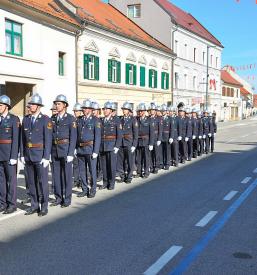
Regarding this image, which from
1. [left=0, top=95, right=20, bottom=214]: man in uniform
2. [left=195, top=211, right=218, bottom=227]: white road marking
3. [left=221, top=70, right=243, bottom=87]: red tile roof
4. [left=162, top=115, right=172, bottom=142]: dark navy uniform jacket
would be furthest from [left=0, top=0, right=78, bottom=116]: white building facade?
[left=221, top=70, right=243, bottom=87]: red tile roof

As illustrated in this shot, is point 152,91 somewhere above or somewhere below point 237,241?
above

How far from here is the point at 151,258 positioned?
4.70 meters

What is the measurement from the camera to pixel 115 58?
29.3 m

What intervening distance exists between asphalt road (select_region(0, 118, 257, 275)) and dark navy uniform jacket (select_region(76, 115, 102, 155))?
94 cm

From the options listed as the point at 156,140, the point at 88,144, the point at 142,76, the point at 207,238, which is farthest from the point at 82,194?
the point at 142,76

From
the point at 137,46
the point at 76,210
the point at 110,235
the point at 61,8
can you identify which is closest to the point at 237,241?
the point at 110,235

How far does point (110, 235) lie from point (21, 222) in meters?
1.51

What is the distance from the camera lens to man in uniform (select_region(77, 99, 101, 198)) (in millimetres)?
8109

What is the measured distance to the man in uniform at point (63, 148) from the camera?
23.9 ft

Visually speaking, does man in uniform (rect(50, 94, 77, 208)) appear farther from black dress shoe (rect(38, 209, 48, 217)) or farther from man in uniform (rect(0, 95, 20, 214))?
man in uniform (rect(0, 95, 20, 214))

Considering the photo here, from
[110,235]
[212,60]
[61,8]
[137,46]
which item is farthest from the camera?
Answer: [212,60]

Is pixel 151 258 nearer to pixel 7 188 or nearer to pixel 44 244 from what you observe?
pixel 44 244

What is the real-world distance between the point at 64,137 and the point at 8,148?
0.99 m

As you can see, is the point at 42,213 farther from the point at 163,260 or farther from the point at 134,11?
the point at 134,11
